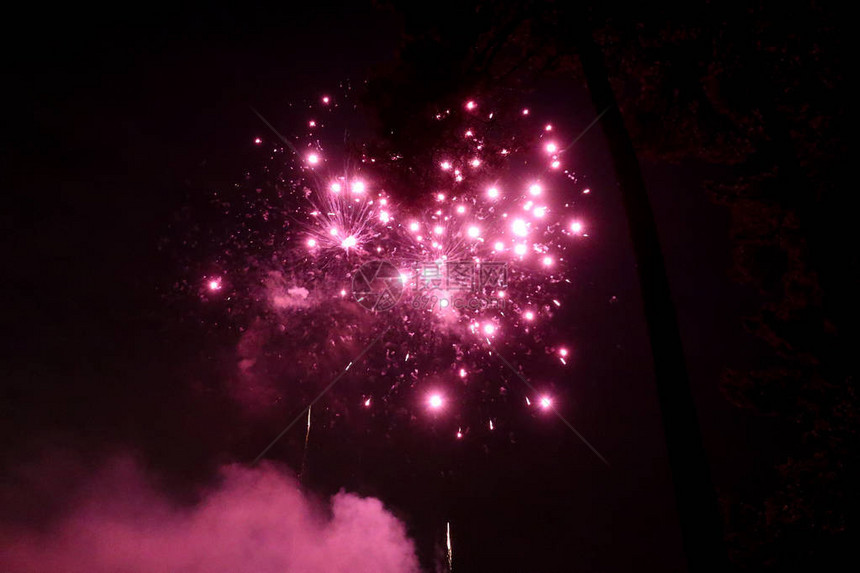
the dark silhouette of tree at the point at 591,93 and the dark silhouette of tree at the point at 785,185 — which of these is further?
the dark silhouette of tree at the point at 785,185

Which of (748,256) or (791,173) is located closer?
(791,173)

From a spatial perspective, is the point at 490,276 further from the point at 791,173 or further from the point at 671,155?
the point at 791,173

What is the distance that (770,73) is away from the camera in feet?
17.3

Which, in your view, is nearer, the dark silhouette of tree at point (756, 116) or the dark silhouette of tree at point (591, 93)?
the dark silhouette of tree at point (591, 93)

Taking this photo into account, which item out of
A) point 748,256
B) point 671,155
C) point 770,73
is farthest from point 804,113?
point 748,256

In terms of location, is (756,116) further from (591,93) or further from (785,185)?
(591,93)

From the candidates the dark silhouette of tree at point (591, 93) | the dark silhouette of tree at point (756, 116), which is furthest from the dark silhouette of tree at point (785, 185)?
the dark silhouette of tree at point (591, 93)

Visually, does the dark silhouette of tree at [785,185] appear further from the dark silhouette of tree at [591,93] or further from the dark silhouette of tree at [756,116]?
the dark silhouette of tree at [591,93]

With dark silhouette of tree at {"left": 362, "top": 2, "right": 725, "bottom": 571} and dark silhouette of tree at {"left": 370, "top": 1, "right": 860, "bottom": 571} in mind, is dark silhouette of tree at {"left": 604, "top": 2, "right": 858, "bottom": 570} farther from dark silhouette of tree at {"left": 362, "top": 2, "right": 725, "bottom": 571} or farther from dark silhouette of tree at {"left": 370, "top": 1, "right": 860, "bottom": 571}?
dark silhouette of tree at {"left": 362, "top": 2, "right": 725, "bottom": 571}

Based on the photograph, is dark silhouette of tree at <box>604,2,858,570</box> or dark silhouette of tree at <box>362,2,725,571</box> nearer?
dark silhouette of tree at <box>362,2,725,571</box>

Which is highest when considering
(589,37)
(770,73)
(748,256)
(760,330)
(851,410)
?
(770,73)

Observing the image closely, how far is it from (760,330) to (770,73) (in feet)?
12.8

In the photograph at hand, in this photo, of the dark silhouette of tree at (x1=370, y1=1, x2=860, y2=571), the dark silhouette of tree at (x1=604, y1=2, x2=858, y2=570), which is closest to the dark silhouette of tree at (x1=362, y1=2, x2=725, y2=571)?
the dark silhouette of tree at (x1=370, y1=1, x2=860, y2=571)

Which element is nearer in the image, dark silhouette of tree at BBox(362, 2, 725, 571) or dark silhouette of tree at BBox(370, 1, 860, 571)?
dark silhouette of tree at BBox(362, 2, 725, 571)
